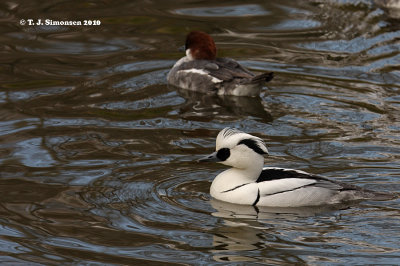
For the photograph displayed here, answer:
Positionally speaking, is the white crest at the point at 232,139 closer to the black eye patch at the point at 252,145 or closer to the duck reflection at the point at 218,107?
the black eye patch at the point at 252,145

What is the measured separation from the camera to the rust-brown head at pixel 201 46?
44.7ft

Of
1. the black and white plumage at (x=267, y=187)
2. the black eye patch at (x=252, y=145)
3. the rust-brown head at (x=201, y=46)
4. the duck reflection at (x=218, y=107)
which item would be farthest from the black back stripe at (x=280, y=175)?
the rust-brown head at (x=201, y=46)

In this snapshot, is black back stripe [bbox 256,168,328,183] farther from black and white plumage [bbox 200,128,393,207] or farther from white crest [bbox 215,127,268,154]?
white crest [bbox 215,127,268,154]

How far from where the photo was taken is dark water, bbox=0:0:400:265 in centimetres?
752

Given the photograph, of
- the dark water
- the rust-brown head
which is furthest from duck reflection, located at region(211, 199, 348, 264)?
the rust-brown head

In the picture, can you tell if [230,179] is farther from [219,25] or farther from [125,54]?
[219,25]

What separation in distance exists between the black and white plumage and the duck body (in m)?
3.64

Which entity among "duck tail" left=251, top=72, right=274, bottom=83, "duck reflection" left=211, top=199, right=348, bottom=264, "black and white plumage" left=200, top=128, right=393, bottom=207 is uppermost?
"duck tail" left=251, top=72, right=274, bottom=83

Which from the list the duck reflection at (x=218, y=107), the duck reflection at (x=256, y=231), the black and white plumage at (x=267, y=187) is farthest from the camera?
the duck reflection at (x=218, y=107)

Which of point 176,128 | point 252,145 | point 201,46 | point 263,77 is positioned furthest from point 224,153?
point 201,46

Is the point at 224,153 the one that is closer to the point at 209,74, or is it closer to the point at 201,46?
the point at 209,74

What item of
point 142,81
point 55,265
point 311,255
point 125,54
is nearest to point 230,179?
point 311,255

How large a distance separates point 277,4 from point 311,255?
10.0 metres

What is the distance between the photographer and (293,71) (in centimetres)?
1323
